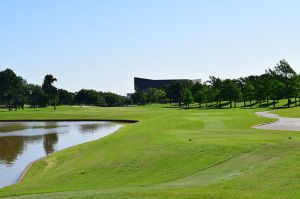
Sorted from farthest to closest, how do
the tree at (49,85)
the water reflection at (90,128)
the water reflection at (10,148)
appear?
the tree at (49,85) < the water reflection at (90,128) < the water reflection at (10,148)

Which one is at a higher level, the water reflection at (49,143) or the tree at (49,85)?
the tree at (49,85)

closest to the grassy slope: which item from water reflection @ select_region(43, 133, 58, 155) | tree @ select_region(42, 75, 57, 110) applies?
water reflection @ select_region(43, 133, 58, 155)

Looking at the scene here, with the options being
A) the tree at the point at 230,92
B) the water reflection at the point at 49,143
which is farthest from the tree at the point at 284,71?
the water reflection at the point at 49,143

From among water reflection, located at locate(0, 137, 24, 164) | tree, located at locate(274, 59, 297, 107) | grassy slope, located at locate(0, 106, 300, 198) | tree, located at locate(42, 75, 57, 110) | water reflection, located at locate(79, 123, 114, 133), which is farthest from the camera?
tree, located at locate(42, 75, 57, 110)

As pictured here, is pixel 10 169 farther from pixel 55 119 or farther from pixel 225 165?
pixel 55 119

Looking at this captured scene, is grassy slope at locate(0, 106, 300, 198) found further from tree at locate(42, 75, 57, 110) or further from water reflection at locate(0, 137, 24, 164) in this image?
tree at locate(42, 75, 57, 110)

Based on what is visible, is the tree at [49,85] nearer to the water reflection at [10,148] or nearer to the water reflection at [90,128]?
the water reflection at [90,128]

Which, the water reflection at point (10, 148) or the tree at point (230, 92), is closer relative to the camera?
the water reflection at point (10, 148)

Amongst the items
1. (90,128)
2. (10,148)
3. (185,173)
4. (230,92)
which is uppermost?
(230,92)

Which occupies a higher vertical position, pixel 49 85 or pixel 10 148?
pixel 49 85

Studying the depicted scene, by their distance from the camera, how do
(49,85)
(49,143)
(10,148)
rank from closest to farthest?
(10,148) → (49,143) → (49,85)

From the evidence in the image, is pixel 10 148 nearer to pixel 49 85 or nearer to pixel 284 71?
pixel 284 71

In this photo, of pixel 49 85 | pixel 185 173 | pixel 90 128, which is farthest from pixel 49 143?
pixel 49 85

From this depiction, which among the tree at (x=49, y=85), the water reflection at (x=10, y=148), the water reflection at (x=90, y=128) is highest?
the tree at (x=49, y=85)
